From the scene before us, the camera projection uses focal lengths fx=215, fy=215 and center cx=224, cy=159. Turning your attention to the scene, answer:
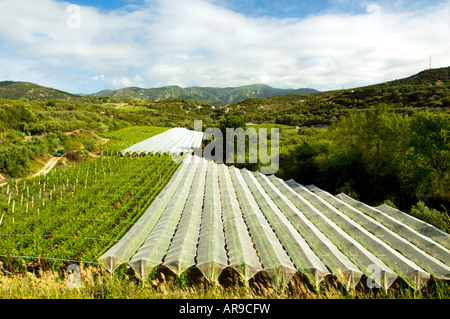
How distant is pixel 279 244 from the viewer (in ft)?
30.2

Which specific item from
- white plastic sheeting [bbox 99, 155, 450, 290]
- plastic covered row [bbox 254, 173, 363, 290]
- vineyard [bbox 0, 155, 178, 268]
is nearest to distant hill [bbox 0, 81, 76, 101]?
vineyard [bbox 0, 155, 178, 268]

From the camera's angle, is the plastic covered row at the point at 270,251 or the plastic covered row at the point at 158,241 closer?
the plastic covered row at the point at 270,251

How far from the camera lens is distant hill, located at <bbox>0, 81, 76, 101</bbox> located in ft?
324

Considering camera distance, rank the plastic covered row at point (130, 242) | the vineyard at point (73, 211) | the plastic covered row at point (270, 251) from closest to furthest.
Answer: the plastic covered row at point (270, 251), the plastic covered row at point (130, 242), the vineyard at point (73, 211)

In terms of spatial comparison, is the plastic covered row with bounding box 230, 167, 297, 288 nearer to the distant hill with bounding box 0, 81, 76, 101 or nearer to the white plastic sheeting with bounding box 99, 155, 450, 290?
the white plastic sheeting with bounding box 99, 155, 450, 290

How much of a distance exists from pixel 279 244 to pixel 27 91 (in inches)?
5579

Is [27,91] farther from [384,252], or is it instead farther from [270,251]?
[384,252]

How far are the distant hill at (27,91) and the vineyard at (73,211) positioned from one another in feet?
369

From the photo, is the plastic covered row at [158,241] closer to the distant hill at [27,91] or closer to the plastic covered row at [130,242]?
the plastic covered row at [130,242]

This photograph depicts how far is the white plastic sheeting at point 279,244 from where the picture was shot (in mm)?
7438

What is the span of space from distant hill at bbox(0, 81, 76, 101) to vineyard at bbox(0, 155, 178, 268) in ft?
369

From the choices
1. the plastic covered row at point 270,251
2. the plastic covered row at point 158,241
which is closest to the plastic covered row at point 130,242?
the plastic covered row at point 158,241

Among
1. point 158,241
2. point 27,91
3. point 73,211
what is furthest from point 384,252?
point 27,91
